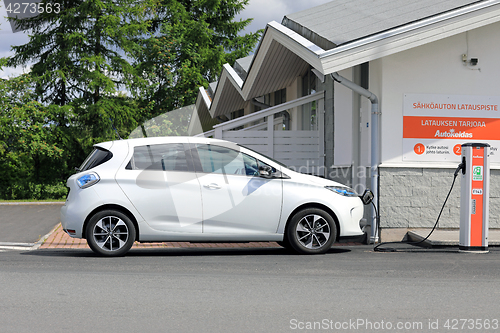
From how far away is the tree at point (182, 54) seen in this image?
36344 mm

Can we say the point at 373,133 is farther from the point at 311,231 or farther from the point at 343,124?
the point at 311,231

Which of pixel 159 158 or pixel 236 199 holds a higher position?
pixel 159 158

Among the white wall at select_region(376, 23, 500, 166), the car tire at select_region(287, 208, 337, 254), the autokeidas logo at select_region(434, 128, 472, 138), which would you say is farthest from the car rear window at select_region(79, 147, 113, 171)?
the autokeidas logo at select_region(434, 128, 472, 138)

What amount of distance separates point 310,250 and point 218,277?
2.41 m

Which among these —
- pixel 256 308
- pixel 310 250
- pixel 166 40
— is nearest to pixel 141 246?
pixel 310 250

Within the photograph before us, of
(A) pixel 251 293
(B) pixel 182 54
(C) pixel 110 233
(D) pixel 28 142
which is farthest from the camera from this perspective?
(B) pixel 182 54

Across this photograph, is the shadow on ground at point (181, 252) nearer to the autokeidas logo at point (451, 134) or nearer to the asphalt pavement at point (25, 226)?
the asphalt pavement at point (25, 226)

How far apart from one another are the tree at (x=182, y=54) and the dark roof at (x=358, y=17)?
916 inches

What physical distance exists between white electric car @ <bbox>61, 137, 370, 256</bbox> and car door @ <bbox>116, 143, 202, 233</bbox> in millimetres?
15

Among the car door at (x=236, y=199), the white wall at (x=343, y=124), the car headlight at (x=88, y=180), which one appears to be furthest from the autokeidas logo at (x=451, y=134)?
the car headlight at (x=88, y=180)

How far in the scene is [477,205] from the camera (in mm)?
9148

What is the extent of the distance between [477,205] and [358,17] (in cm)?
487

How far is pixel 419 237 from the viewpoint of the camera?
10211 millimetres

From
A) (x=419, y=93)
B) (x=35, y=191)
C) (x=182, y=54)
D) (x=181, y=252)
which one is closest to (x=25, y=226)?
(x=181, y=252)
